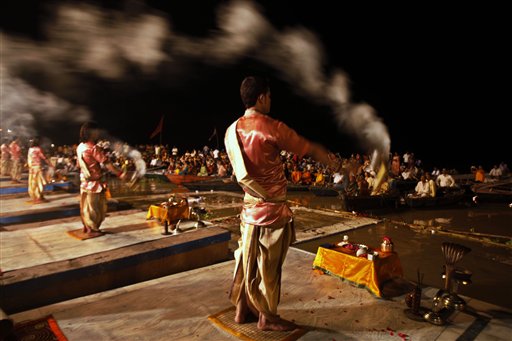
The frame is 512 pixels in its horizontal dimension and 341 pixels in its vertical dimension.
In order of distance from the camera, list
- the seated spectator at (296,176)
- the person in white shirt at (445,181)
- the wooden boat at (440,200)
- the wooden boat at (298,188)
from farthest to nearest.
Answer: the seated spectator at (296,176)
the wooden boat at (298,188)
the person in white shirt at (445,181)
the wooden boat at (440,200)

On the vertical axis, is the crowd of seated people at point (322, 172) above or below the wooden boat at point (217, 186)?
above

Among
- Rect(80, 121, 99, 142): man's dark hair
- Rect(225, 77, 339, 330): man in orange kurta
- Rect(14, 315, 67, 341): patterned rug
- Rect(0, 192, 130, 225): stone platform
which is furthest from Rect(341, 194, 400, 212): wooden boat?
Rect(14, 315, 67, 341): patterned rug

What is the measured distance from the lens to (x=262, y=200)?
11.0 ft

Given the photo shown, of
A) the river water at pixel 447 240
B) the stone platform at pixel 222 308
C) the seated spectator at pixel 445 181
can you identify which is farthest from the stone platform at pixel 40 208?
the seated spectator at pixel 445 181

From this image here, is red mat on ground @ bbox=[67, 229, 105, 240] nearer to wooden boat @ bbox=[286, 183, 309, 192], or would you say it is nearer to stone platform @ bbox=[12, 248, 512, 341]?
stone platform @ bbox=[12, 248, 512, 341]

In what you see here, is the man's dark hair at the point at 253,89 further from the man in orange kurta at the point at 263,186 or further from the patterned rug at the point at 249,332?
the patterned rug at the point at 249,332

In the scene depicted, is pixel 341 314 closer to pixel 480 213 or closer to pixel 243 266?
pixel 243 266

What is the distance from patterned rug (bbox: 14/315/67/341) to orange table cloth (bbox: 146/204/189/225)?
416cm

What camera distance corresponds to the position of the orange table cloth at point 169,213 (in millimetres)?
8383

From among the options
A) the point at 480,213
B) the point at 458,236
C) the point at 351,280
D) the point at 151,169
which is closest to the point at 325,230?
the point at 458,236

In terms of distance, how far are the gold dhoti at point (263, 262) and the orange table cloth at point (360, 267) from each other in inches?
83.4

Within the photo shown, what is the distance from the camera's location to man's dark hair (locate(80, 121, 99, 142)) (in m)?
6.51

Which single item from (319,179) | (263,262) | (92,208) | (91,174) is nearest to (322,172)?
(319,179)

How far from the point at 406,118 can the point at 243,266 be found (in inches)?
1868
